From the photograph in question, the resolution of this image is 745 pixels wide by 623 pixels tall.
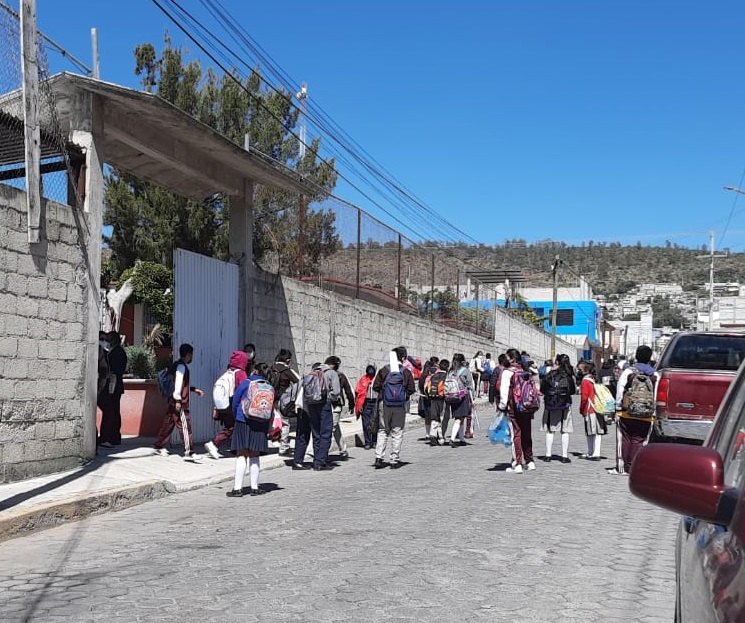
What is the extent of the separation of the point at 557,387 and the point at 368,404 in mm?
3939

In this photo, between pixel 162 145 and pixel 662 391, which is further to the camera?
pixel 162 145

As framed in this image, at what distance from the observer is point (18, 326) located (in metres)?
10.4

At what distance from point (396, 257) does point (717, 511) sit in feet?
85.2

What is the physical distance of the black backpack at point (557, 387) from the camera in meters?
14.0

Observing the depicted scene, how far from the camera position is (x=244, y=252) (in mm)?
17094

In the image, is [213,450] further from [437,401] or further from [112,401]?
[437,401]

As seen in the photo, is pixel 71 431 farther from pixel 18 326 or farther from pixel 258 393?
pixel 258 393

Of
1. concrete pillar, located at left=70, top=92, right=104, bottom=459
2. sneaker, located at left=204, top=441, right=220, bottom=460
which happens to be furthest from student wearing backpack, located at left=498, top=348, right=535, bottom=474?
concrete pillar, located at left=70, top=92, right=104, bottom=459

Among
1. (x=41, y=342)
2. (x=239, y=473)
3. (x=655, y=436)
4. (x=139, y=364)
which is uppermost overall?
(x=41, y=342)

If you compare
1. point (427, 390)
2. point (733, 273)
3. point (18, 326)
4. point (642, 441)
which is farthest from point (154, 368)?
point (733, 273)

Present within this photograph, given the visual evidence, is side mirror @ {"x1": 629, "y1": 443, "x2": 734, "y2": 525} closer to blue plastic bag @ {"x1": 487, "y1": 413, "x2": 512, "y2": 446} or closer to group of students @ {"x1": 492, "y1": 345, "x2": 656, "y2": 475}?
group of students @ {"x1": 492, "y1": 345, "x2": 656, "y2": 475}

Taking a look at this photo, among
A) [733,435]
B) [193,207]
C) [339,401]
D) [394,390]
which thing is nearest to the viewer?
[733,435]

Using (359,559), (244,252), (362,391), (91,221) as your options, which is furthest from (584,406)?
(359,559)

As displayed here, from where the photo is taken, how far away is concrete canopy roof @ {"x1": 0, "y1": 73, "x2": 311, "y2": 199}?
11.8 meters
